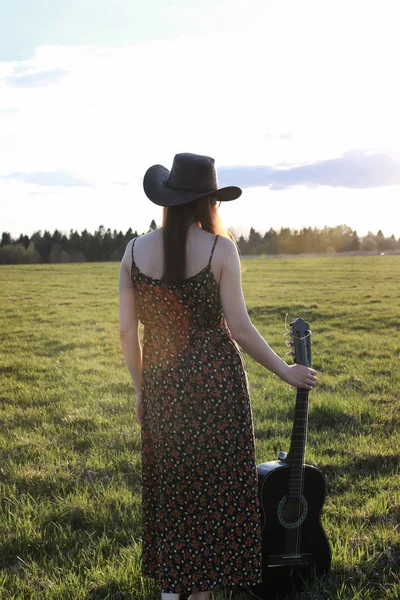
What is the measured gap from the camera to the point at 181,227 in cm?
325

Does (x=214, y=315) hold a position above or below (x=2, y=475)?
above

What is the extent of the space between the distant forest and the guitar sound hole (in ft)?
264

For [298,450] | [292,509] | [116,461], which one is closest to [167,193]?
[298,450]

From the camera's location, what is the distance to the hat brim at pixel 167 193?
324cm

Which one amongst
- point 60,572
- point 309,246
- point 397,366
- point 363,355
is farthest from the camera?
point 309,246

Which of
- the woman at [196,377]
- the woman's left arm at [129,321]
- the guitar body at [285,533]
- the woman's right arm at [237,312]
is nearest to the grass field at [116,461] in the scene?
the guitar body at [285,533]

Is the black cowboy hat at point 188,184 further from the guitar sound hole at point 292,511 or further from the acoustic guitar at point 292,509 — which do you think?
the guitar sound hole at point 292,511

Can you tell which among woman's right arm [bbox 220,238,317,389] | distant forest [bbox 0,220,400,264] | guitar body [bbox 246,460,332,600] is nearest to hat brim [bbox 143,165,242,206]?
woman's right arm [bbox 220,238,317,389]

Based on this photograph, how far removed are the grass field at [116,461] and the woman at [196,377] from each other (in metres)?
0.61

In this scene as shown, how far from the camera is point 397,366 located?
10977 mm

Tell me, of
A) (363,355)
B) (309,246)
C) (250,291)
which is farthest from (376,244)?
(363,355)

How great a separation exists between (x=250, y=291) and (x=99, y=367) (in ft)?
57.8

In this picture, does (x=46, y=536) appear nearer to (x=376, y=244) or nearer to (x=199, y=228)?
(x=199, y=228)

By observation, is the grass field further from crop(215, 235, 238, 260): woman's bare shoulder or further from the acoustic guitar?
crop(215, 235, 238, 260): woman's bare shoulder
